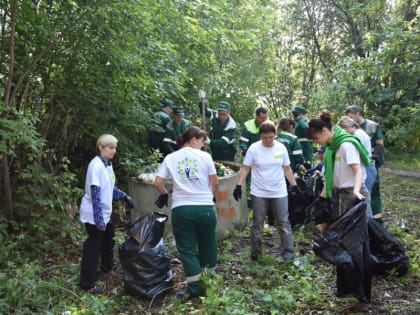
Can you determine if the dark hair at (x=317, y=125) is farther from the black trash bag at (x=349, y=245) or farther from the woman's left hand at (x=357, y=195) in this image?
the black trash bag at (x=349, y=245)

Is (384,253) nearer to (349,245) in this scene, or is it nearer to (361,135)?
(349,245)

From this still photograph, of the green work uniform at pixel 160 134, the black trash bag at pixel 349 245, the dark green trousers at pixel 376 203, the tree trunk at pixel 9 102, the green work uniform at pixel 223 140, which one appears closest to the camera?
the black trash bag at pixel 349 245

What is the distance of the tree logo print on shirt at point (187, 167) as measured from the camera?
4.09 m

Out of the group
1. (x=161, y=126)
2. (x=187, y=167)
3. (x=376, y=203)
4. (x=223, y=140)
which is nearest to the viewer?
(x=187, y=167)

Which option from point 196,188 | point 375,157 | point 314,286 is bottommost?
point 314,286

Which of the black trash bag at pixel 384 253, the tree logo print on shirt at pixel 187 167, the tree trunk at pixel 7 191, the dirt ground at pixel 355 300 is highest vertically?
the tree logo print on shirt at pixel 187 167

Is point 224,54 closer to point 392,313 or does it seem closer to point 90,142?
point 90,142

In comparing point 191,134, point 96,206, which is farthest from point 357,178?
point 96,206

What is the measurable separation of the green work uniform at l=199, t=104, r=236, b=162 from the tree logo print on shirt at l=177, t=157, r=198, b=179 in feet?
12.4

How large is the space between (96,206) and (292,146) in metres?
3.59

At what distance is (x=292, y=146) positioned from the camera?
662 centimetres

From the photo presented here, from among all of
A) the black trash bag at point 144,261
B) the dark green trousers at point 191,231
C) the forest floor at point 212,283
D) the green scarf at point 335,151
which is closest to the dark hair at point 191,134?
the dark green trousers at point 191,231

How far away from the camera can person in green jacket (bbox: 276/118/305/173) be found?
658 cm

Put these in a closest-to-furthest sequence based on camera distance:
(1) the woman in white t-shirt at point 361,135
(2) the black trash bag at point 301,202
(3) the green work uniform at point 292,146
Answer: (1) the woman in white t-shirt at point 361,135 < (2) the black trash bag at point 301,202 < (3) the green work uniform at point 292,146
